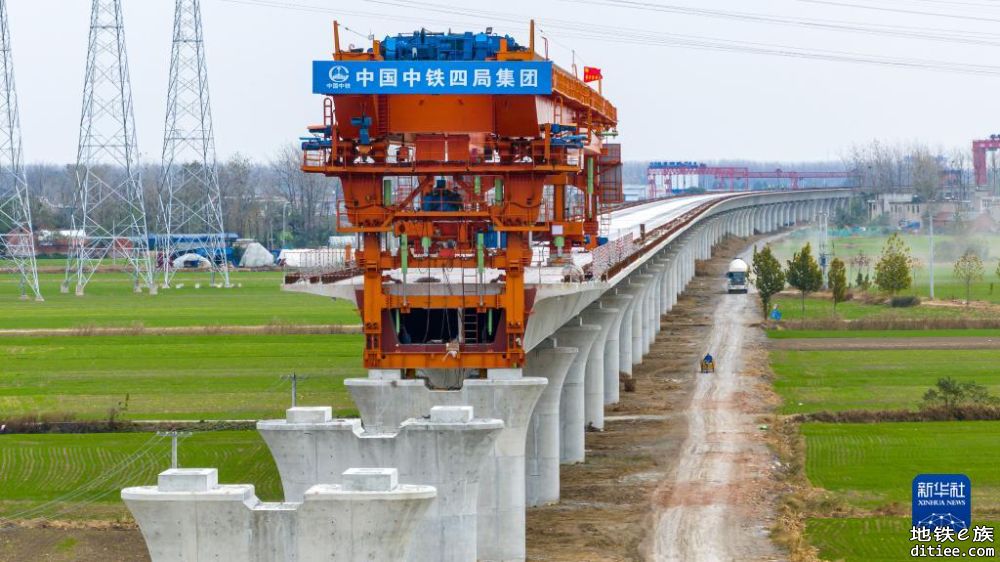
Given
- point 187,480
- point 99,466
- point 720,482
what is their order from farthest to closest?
point 99,466 < point 720,482 < point 187,480

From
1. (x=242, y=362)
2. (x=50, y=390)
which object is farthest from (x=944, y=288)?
(x=50, y=390)

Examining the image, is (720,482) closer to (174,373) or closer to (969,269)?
(174,373)

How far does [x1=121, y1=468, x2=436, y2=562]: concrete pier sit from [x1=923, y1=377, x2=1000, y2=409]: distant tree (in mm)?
39020

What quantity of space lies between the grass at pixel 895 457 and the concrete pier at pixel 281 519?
65.0 feet

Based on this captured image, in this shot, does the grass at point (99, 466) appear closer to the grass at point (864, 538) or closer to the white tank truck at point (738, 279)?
the grass at point (864, 538)

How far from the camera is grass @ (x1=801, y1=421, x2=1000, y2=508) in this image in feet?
169

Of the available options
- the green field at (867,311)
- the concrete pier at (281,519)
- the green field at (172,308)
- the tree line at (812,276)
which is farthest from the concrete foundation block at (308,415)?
the tree line at (812,276)

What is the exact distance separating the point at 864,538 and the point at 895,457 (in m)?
13.5

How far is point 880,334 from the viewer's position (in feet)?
Answer: 348

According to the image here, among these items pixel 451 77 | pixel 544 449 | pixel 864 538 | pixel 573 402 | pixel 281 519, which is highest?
pixel 451 77

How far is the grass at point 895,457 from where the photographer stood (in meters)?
51.6

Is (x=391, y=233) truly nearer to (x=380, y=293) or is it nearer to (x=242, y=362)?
(x=380, y=293)

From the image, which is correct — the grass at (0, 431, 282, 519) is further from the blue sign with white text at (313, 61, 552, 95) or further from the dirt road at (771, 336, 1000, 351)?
the dirt road at (771, 336, 1000, 351)

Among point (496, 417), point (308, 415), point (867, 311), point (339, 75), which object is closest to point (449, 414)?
point (308, 415)
